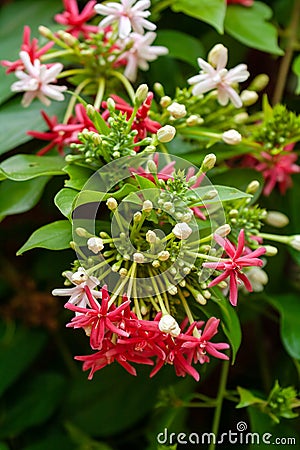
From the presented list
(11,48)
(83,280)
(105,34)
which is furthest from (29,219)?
(83,280)

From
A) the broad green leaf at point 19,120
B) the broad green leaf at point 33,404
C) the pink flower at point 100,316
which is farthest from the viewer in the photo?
the broad green leaf at point 33,404

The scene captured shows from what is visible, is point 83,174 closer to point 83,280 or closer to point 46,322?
point 83,280

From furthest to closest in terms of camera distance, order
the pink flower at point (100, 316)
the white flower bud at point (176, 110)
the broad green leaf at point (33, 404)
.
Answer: the broad green leaf at point (33, 404), the white flower bud at point (176, 110), the pink flower at point (100, 316)

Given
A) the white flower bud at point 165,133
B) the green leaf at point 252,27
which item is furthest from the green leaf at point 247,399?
the green leaf at point 252,27

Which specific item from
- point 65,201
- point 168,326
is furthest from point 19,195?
point 168,326
